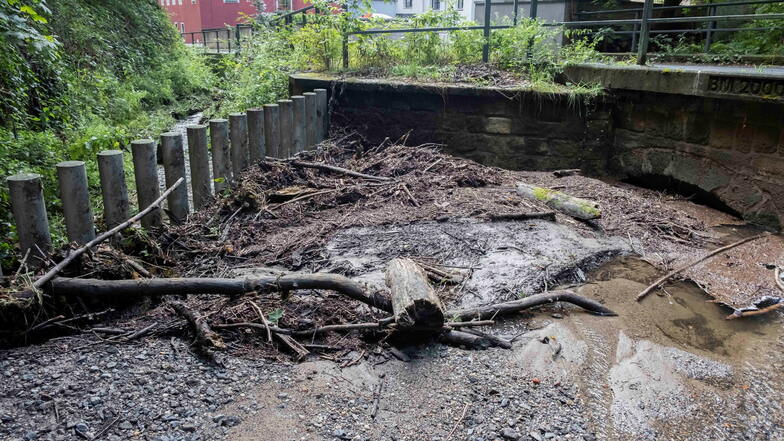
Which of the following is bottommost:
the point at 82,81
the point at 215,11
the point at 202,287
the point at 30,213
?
the point at 202,287

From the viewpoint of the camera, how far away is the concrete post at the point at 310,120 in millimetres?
7055

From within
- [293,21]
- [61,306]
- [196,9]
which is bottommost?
[61,306]

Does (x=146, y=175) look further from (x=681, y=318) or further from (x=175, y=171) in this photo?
(x=681, y=318)

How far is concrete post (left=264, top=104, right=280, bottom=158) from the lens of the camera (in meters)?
6.03

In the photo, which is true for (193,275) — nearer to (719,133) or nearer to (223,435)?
(223,435)

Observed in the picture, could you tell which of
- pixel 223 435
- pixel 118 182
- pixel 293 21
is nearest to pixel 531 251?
pixel 223 435

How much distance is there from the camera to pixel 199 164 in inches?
198

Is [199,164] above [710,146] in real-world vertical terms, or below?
below

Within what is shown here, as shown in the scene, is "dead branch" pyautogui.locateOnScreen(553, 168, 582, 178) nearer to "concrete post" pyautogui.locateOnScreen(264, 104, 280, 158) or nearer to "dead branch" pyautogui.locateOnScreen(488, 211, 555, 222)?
"dead branch" pyautogui.locateOnScreen(488, 211, 555, 222)

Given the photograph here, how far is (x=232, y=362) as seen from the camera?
9.50 ft

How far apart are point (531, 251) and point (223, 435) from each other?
104 inches

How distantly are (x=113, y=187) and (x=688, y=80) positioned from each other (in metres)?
5.28

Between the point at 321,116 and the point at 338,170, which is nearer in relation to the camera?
the point at 338,170

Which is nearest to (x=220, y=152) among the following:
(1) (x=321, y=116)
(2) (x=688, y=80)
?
(1) (x=321, y=116)
